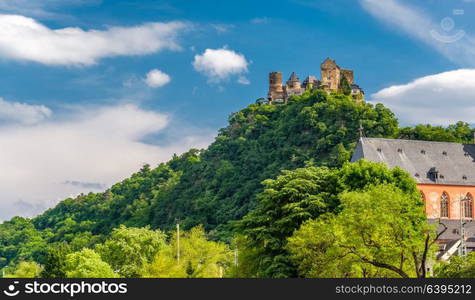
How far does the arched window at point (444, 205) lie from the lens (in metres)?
98.9

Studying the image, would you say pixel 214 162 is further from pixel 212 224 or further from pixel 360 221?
pixel 360 221

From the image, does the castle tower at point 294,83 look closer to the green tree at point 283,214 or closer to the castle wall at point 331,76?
the castle wall at point 331,76

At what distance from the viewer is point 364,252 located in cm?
3847

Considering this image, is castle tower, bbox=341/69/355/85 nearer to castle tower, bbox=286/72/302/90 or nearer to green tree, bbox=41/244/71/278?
castle tower, bbox=286/72/302/90

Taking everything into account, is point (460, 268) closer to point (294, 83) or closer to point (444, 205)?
point (444, 205)

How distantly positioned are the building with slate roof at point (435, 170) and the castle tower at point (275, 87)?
6060 cm

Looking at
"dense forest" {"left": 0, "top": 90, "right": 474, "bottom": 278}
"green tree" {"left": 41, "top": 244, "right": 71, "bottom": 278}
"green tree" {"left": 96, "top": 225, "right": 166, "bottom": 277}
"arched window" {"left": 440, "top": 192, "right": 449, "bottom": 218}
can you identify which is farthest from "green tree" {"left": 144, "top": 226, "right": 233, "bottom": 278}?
"arched window" {"left": 440, "top": 192, "right": 449, "bottom": 218}

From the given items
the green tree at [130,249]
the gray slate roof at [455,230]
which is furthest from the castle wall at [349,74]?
the green tree at [130,249]

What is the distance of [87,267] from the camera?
185 feet

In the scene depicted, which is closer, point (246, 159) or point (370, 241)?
point (370, 241)

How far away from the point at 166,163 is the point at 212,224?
191ft

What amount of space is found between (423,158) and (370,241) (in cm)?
6500

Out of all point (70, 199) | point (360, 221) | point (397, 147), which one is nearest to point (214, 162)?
point (397, 147)

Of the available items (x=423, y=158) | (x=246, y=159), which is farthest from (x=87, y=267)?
(x=246, y=159)
